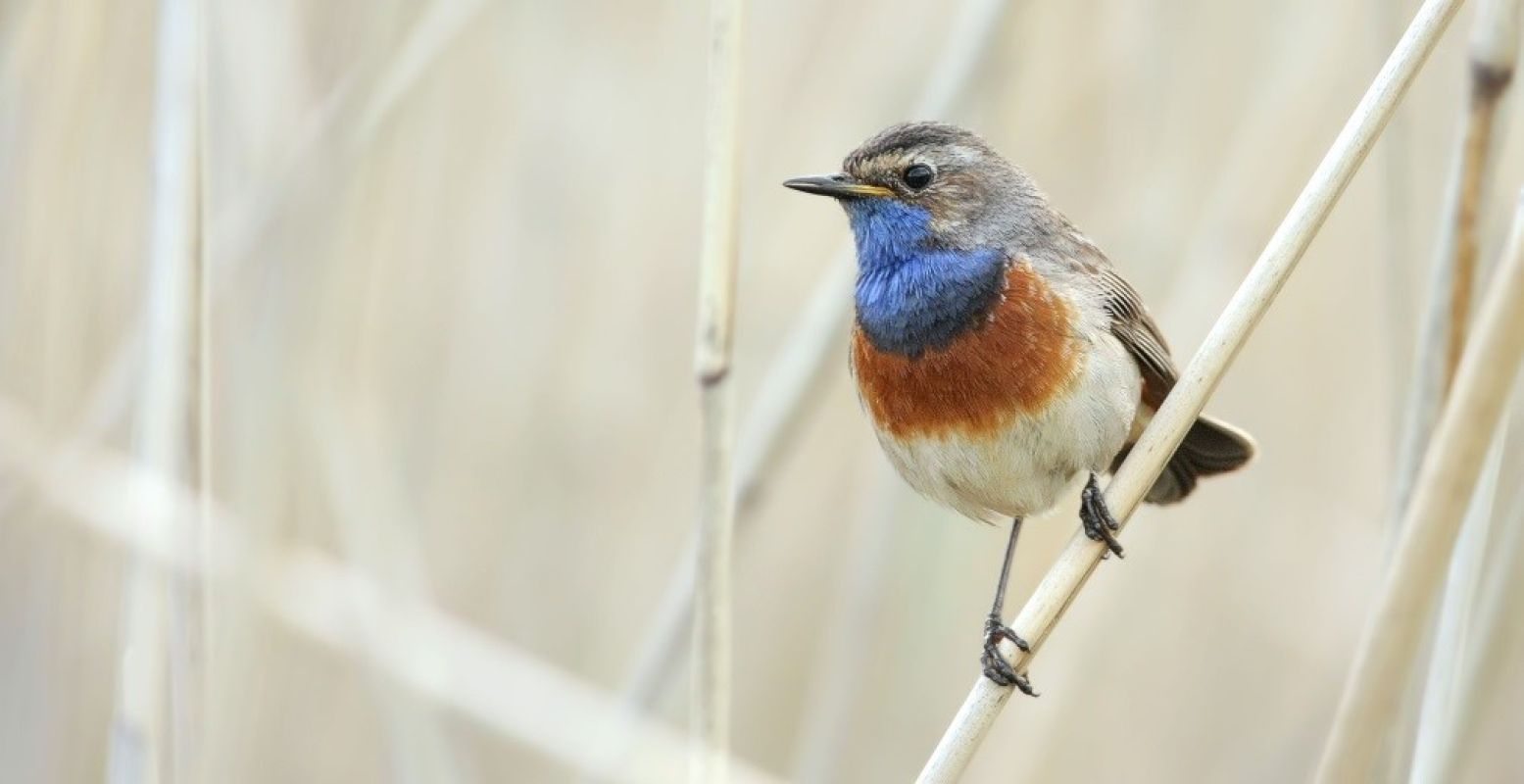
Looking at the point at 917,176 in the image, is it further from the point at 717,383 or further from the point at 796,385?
the point at 717,383

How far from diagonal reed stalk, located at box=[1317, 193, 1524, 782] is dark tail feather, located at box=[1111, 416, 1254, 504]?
0.95 m

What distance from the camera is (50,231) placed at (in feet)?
9.38

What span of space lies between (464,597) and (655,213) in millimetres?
1152

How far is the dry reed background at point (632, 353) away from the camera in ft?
9.59

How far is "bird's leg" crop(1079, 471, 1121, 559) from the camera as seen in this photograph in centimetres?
219

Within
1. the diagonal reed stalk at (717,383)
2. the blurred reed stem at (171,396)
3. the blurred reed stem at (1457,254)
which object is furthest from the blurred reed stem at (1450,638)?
the blurred reed stem at (171,396)

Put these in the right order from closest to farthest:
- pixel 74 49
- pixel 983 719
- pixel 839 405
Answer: pixel 983 719
pixel 74 49
pixel 839 405

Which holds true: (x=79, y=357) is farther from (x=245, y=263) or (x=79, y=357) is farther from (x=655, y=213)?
(x=655, y=213)

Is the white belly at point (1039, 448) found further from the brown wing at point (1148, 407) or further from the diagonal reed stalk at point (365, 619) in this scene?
the diagonal reed stalk at point (365, 619)

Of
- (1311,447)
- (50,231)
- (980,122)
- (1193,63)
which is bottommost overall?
(50,231)

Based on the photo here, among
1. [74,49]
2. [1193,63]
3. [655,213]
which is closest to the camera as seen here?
[74,49]

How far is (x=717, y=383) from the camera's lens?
216cm

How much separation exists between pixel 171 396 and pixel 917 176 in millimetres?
1329

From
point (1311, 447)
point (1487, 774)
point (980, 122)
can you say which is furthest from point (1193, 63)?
point (1487, 774)
